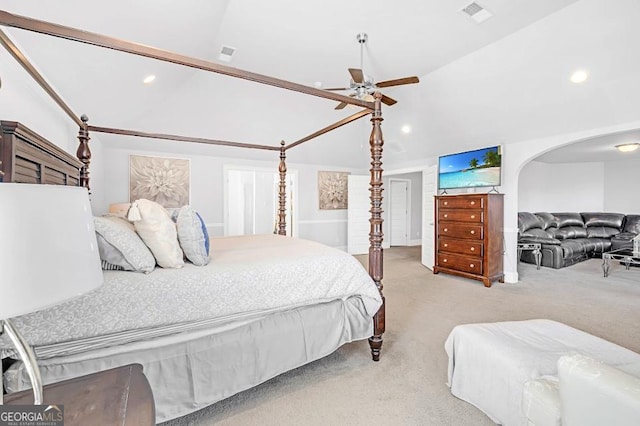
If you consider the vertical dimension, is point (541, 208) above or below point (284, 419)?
above

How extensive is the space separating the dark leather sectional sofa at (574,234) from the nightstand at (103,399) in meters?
6.82

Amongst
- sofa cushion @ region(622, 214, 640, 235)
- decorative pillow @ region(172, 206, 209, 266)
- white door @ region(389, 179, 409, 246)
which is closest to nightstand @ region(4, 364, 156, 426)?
decorative pillow @ region(172, 206, 209, 266)

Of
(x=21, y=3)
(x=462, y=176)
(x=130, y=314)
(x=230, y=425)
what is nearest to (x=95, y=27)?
(x=21, y=3)

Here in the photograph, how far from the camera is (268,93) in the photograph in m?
5.07

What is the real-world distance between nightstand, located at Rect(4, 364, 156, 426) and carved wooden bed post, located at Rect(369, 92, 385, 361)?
1760 mm

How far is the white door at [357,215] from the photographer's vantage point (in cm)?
735

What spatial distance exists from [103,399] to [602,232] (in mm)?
9059

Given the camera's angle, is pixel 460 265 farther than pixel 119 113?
Yes

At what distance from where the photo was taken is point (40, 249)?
2.04 feet

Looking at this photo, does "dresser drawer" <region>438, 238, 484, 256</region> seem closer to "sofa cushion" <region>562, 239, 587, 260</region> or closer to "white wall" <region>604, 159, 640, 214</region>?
"sofa cushion" <region>562, 239, 587, 260</region>

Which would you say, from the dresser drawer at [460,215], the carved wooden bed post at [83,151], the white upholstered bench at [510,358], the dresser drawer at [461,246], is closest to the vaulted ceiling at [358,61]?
the carved wooden bed post at [83,151]

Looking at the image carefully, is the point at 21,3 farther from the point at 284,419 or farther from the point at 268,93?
the point at 268,93

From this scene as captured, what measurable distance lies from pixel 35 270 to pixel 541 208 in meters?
9.52

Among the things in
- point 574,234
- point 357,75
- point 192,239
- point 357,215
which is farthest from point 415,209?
point 192,239
